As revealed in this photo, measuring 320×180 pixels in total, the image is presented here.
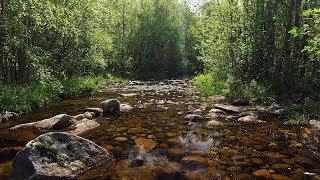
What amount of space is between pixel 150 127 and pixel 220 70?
16307 millimetres

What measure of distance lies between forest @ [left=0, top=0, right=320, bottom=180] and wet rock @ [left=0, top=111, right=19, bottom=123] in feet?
0.16

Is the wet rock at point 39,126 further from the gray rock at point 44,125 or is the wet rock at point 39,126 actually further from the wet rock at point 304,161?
the wet rock at point 304,161

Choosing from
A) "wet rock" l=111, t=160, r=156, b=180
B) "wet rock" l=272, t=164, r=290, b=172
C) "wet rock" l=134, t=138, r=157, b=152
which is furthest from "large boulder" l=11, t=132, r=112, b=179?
"wet rock" l=272, t=164, r=290, b=172

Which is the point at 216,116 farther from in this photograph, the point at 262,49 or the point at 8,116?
the point at 8,116

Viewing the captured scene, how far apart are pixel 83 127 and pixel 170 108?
6879 mm

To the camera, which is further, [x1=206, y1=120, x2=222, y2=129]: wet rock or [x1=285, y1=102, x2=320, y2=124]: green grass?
[x1=285, y1=102, x2=320, y2=124]: green grass

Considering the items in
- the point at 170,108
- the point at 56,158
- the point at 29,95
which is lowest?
the point at 170,108

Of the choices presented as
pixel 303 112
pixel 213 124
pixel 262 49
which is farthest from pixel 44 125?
pixel 262 49

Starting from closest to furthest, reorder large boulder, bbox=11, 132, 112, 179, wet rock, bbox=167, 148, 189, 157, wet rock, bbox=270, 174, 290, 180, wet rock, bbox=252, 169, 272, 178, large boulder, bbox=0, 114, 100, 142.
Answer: large boulder, bbox=11, 132, 112, 179 < wet rock, bbox=270, 174, 290, 180 < wet rock, bbox=252, 169, 272, 178 < wet rock, bbox=167, 148, 189, 157 < large boulder, bbox=0, 114, 100, 142

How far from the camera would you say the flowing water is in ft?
32.2

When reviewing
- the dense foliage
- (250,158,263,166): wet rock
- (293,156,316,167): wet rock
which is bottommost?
(250,158,263,166): wet rock

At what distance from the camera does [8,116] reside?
17.0 m

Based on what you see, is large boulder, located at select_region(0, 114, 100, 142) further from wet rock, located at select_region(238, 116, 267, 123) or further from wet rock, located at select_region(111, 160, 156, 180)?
wet rock, located at select_region(238, 116, 267, 123)

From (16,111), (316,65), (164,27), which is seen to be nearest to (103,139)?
(16,111)
